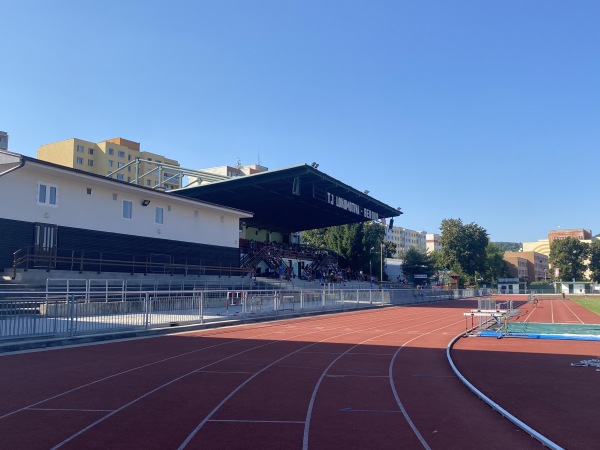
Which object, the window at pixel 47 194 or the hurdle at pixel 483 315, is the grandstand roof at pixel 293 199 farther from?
the hurdle at pixel 483 315

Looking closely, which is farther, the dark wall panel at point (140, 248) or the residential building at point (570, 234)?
the residential building at point (570, 234)

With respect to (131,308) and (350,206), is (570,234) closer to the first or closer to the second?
(350,206)

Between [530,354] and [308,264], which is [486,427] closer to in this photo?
[530,354]

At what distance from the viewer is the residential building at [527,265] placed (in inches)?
5531

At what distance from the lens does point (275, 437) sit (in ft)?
20.9

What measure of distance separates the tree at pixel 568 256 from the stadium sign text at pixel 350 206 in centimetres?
7345

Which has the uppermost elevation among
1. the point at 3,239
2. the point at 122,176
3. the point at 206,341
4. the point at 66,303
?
the point at 122,176

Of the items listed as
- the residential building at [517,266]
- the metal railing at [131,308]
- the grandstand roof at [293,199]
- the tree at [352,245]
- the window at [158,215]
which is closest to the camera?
the metal railing at [131,308]

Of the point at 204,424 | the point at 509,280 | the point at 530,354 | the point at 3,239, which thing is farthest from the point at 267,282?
the point at 509,280

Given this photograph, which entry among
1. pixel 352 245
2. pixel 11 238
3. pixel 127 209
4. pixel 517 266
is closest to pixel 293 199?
pixel 127 209

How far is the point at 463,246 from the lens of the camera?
9381cm

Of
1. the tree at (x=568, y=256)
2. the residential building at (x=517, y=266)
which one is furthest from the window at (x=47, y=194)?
the residential building at (x=517, y=266)

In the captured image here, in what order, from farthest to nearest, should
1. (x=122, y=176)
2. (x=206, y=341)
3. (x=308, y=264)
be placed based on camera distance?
(x=122, y=176) → (x=308, y=264) → (x=206, y=341)

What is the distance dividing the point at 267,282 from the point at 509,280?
262 ft
